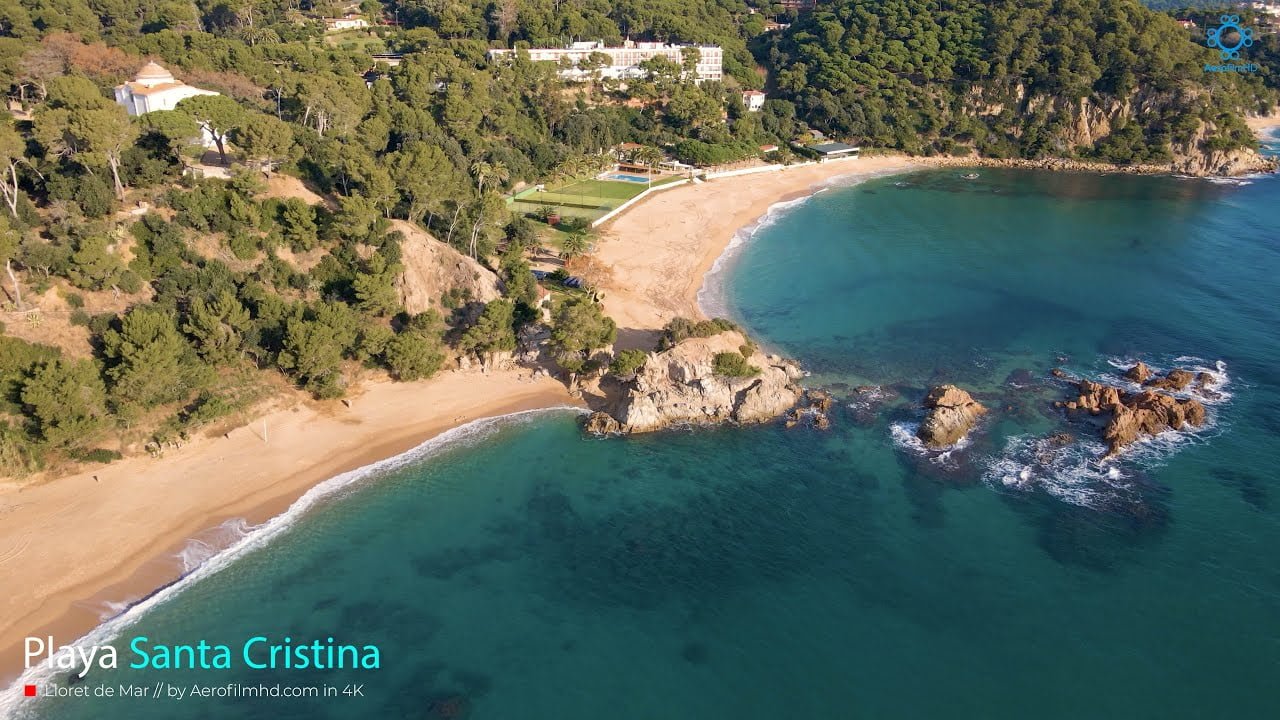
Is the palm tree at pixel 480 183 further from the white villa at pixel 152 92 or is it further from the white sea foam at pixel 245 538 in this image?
the white villa at pixel 152 92

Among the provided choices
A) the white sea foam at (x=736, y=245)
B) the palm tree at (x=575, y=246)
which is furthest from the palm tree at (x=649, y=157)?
the palm tree at (x=575, y=246)

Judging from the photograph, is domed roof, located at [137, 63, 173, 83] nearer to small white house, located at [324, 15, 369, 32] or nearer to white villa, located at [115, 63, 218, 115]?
white villa, located at [115, 63, 218, 115]

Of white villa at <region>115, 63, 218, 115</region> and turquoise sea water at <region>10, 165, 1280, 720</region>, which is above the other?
white villa at <region>115, 63, 218, 115</region>

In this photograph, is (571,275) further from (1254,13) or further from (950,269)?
(1254,13)

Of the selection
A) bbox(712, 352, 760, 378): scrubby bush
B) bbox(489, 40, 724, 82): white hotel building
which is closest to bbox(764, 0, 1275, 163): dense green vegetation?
bbox(489, 40, 724, 82): white hotel building

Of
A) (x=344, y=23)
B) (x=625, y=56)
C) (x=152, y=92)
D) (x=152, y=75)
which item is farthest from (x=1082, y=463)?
(x=344, y=23)

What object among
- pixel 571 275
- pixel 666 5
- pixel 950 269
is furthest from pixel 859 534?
pixel 666 5
